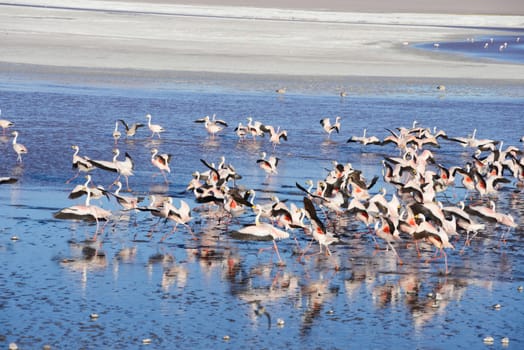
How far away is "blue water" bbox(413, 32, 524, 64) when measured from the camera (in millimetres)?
45838

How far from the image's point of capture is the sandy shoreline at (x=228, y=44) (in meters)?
36.3

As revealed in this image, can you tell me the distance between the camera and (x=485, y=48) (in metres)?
50.9

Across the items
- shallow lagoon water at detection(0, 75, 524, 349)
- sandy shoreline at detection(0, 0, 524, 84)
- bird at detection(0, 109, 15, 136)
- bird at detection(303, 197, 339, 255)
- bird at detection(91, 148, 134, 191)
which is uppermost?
sandy shoreline at detection(0, 0, 524, 84)

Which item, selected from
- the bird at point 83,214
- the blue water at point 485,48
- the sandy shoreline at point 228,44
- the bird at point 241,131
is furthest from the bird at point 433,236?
the blue water at point 485,48

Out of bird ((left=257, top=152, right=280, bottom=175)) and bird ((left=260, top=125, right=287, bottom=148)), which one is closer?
bird ((left=257, top=152, right=280, bottom=175))

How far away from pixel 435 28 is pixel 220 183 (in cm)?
5664

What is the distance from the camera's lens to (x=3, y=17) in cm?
6062

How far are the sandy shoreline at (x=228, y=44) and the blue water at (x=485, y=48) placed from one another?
1.48 m

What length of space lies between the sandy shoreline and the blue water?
148 centimetres

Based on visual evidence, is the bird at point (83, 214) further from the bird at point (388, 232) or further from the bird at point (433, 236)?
the bird at point (433, 236)

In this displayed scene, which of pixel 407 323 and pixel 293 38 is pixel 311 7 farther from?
pixel 407 323

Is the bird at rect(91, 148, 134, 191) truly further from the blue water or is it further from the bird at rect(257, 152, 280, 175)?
the blue water

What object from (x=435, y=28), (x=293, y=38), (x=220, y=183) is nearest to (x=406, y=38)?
(x=293, y=38)

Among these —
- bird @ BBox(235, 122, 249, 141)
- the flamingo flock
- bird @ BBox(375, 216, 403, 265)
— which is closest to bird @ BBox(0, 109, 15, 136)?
the flamingo flock
